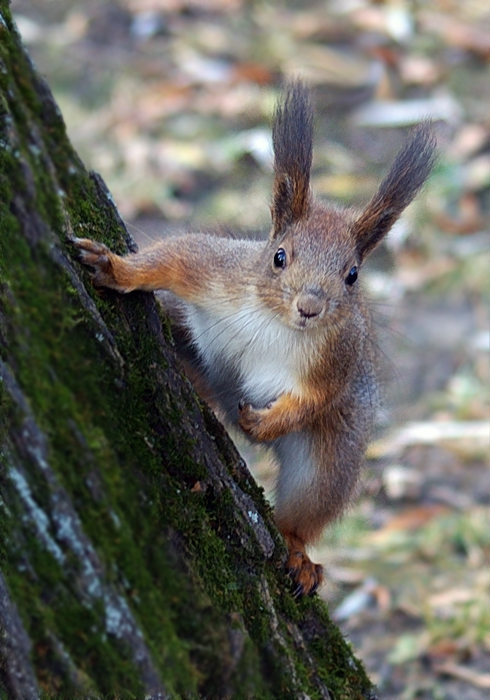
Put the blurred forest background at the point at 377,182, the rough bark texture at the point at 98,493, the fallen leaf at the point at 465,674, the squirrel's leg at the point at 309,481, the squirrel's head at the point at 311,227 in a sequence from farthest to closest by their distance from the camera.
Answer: the blurred forest background at the point at 377,182 < the fallen leaf at the point at 465,674 < the squirrel's leg at the point at 309,481 < the squirrel's head at the point at 311,227 < the rough bark texture at the point at 98,493

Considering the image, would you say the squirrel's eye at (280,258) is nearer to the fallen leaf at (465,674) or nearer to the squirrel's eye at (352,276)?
the squirrel's eye at (352,276)

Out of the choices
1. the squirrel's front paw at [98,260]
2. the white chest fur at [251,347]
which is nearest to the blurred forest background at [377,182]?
the white chest fur at [251,347]

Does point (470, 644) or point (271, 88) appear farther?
point (271, 88)

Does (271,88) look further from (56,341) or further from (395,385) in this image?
(56,341)

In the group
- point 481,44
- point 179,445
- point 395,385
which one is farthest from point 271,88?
point 179,445

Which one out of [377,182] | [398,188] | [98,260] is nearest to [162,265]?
[98,260]

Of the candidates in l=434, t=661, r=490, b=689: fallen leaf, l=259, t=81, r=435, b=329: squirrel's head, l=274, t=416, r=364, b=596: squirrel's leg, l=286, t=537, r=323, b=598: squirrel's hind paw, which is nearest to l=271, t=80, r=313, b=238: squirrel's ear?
l=259, t=81, r=435, b=329: squirrel's head

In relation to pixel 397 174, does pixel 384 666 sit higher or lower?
lower
